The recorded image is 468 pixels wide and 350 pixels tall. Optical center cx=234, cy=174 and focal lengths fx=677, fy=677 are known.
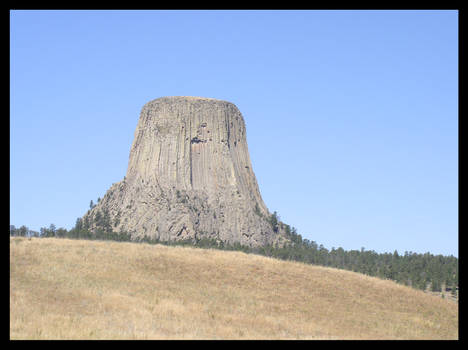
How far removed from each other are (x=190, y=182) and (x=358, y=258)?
49001 mm

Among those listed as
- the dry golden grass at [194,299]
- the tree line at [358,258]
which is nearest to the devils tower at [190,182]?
the tree line at [358,258]

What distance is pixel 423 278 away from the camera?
105 m

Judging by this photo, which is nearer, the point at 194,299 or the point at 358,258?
the point at 194,299

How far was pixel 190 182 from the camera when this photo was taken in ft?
510

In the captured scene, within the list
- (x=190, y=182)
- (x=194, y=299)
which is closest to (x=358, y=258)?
(x=190, y=182)

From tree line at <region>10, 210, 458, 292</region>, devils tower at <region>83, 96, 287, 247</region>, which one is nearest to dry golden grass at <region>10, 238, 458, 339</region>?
tree line at <region>10, 210, 458, 292</region>

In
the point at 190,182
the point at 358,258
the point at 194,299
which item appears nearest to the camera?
the point at 194,299

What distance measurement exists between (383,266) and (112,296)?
75799 mm

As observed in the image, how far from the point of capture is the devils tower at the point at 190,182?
144000mm

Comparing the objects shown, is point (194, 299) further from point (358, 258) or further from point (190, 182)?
point (190, 182)

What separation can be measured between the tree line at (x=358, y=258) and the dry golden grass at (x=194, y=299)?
38366 millimetres

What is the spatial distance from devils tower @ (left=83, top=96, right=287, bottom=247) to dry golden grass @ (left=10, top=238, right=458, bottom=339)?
82.1 metres
